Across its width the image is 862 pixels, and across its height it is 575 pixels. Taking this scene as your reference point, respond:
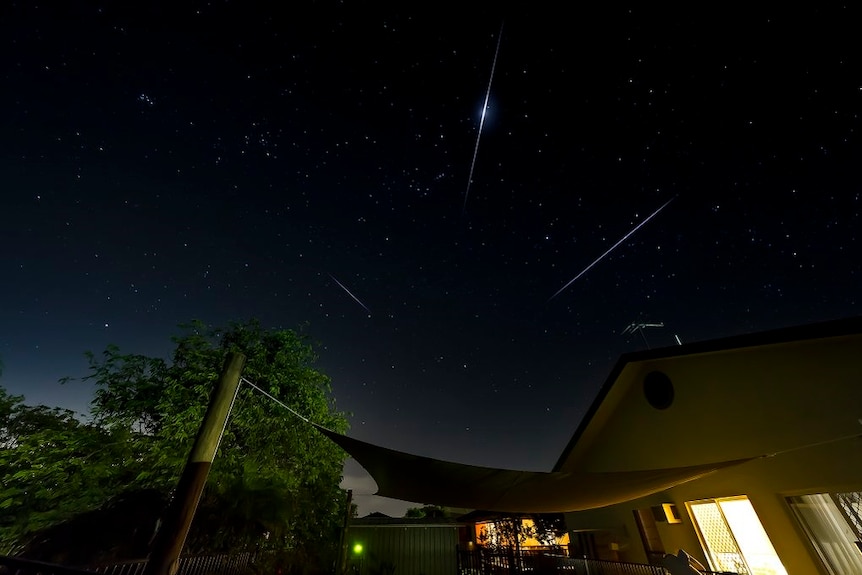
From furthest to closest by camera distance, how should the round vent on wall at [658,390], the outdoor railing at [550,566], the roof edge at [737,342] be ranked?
the round vent on wall at [658,390]
the outdoor railing at [550,566]
the roof edge at [737,342]

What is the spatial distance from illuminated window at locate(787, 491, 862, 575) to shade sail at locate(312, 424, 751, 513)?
140 centimetres

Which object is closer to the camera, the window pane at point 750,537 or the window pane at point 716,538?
the window pane at point 750,537

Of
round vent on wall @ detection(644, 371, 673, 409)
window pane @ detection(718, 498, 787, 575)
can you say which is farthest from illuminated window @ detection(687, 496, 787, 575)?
round vent on wall @ detection(644, 371, 673, 409)

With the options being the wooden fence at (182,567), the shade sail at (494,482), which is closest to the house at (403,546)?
the wooden fence at (182,567)

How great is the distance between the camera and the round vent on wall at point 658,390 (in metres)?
6.69

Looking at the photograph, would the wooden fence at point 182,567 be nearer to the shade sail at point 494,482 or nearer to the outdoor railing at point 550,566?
the shade sail at point 494,482

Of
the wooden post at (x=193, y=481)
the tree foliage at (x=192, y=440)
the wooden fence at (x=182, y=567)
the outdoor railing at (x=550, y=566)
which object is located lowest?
the outdoor railing at (x=550, y=566)

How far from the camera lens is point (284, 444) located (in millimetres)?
9430

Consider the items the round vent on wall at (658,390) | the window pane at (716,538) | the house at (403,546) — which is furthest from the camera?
the house at (403,546)

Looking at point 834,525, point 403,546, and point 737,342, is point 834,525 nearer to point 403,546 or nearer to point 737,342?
point 737,342

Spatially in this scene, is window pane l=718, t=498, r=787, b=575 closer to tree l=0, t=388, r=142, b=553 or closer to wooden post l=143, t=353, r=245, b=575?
wooden post l=143, t=353, r=245, b=575

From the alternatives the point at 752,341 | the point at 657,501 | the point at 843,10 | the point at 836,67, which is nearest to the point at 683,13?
the point at 843,10

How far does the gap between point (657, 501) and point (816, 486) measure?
2885 millimetres

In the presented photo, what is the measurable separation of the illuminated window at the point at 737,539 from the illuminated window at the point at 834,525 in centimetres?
106
